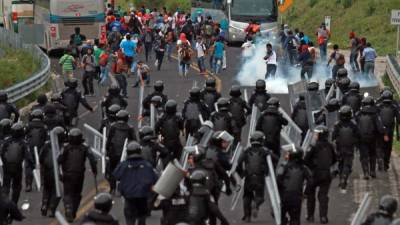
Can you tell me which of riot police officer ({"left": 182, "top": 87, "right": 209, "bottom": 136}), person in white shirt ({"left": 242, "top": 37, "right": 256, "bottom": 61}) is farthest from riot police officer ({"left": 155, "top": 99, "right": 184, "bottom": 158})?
person in white shirt ({"left": 242, "top": 37, "right": 256, "bottom": 61})

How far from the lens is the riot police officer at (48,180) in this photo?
59.9 feet

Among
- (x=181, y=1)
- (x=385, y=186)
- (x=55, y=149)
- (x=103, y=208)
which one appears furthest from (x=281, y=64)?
(x=181, y=1)

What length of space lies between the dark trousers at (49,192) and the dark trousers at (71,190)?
1.94 ft

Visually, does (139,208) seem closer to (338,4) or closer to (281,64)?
(281,64)

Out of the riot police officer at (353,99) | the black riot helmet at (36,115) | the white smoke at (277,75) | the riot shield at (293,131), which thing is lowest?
the white smoke at (277,75)

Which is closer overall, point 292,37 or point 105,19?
point 292,37

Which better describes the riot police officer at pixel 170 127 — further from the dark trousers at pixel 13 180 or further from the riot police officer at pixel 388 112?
the riot police officer at pixel 388 112

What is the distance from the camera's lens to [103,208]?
12.4m

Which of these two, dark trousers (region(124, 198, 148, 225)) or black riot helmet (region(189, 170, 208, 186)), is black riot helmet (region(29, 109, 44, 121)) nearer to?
dark trousers (region(124, 198, 148, 225))

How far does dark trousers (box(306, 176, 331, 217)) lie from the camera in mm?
17859

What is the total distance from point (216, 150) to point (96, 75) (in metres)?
19.5

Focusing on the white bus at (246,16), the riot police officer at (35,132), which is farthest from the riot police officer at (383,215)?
the white bus at (246,16)

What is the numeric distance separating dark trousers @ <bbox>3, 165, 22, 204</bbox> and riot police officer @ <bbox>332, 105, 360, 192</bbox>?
227 inches

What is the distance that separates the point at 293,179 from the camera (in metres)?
16.1
